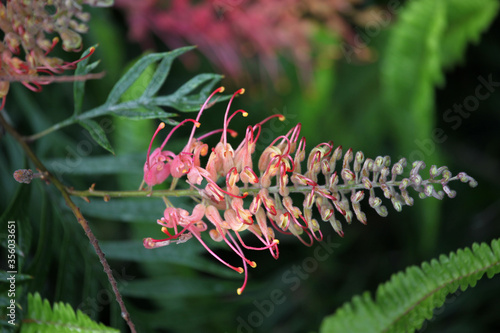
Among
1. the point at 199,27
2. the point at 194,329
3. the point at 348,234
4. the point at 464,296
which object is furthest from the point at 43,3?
the point at 464,296

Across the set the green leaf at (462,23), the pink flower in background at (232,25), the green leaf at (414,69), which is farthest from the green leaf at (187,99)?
the green leaf at (462,23)

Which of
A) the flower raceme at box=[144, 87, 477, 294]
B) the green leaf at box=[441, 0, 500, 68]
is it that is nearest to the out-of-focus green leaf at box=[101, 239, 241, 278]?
the flower raceme at box=[144, 87, 477, 294]

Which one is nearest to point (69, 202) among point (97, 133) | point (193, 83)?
point (97, 133)

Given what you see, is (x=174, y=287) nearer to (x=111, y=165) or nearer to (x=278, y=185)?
(x=111, y=165)

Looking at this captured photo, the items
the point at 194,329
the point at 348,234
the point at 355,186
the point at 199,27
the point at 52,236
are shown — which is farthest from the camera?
the point at 348,234

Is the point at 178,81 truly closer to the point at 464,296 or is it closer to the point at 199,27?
the point at 199,27

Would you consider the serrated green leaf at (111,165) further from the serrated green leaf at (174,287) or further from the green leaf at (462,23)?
the green leaf at (462,23)

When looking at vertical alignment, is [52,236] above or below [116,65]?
below
